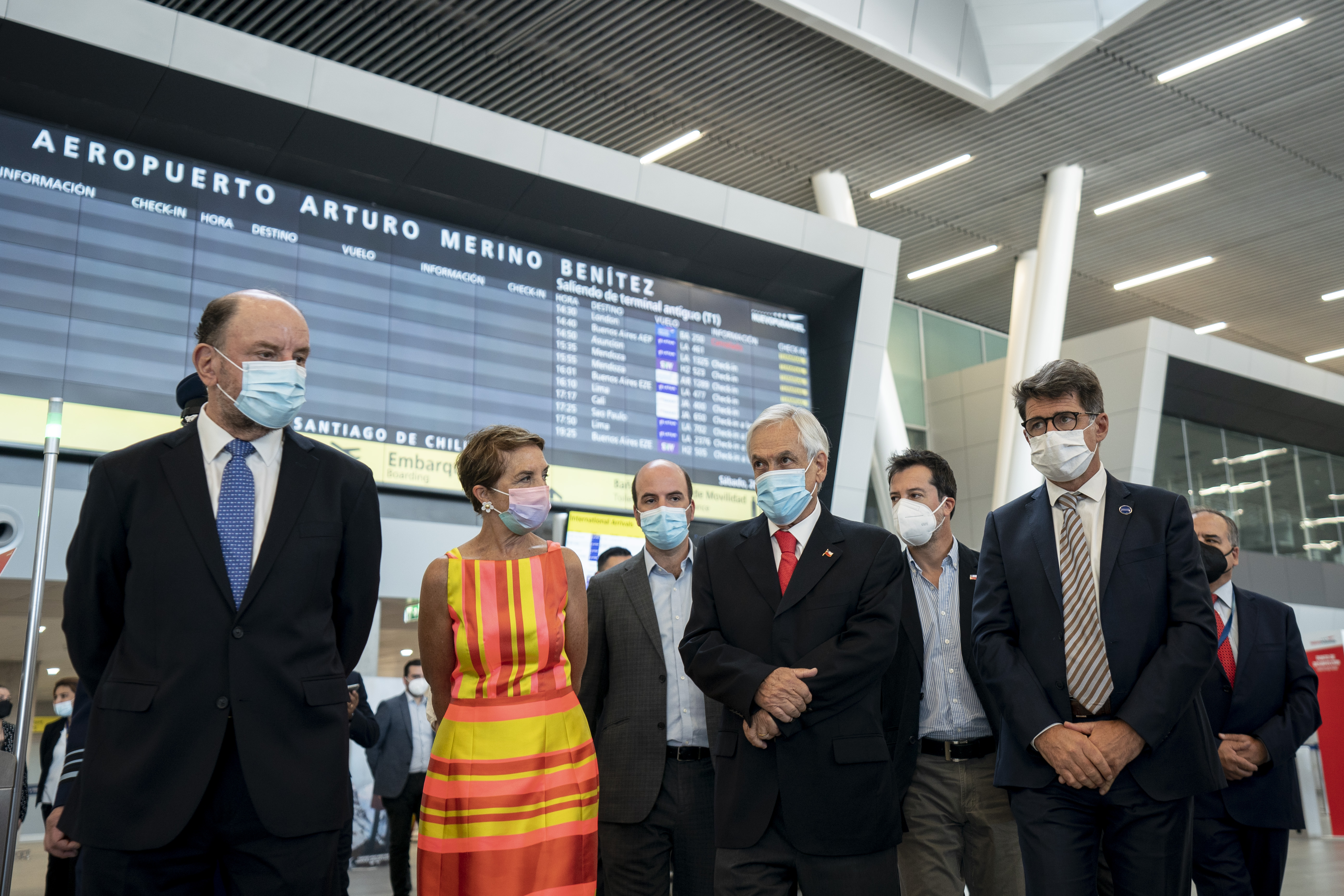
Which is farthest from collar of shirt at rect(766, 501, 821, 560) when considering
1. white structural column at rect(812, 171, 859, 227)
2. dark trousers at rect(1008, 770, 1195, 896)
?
white structural column at rect(812, 171, 859, 227)

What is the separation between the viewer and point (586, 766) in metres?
3.02

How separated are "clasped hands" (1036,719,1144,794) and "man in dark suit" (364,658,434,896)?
16.1 feet

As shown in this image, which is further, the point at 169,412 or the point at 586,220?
the point at 586,220

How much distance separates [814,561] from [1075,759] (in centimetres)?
86

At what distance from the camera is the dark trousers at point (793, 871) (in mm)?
2807

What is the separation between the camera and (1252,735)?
3852 millimetres

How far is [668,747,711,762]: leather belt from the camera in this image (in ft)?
11.5

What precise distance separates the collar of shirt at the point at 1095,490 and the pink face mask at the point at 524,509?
1505mm

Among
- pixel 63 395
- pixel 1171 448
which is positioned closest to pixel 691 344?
pixel 63 395

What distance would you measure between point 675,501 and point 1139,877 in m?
1.86

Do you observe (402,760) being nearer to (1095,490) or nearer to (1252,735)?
(1252,735)

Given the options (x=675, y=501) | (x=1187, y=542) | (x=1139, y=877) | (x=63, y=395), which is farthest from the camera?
(x=63, y=395)

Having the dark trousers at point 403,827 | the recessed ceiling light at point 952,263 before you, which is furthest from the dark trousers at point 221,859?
the recessed ceiling light at point 952,263

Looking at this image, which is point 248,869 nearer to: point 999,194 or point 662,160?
point 662,160
